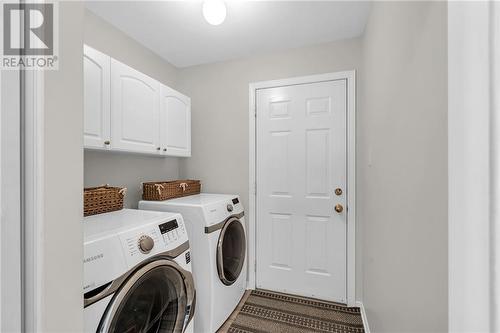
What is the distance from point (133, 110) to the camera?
5.68ft

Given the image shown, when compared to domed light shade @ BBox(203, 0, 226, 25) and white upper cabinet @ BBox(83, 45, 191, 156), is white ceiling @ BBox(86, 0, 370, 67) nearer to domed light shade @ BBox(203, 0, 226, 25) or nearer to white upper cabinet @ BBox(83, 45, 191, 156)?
domed light shade @ BBox(203, 0, 226, 25)

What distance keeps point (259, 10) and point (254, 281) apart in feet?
8.09

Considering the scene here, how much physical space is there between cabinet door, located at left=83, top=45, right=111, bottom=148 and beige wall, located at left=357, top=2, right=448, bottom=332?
1.66m

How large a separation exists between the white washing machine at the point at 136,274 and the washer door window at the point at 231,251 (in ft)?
1.27

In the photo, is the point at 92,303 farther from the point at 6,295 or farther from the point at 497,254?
the point at 497,254

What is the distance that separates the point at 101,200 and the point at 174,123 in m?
0.93

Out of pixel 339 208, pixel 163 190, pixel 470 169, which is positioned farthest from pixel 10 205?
pixel 339 208

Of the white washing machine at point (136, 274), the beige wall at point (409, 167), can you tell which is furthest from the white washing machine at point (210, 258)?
the beige wall at point (409, 167)

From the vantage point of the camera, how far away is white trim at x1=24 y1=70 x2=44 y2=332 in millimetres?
607

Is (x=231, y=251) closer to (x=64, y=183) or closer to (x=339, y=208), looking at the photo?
(x=339, y=208)

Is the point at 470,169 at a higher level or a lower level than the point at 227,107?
lower

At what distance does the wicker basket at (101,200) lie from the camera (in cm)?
149

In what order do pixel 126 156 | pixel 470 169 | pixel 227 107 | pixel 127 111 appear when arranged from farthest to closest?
pixel 227 107, pixel 126 156, pixel 127 111, pixel 470 169

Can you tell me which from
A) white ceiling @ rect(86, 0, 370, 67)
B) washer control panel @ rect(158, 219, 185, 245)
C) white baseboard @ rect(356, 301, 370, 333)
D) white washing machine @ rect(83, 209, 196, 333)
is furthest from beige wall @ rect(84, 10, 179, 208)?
white baseboard @ rect(356, 301, 370, 333)
